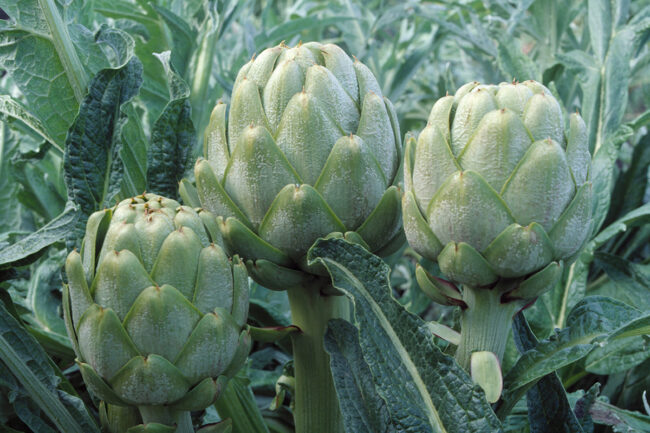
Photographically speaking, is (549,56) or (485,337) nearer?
(485,337)

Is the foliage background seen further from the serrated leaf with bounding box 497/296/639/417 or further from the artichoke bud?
the artichoke bud

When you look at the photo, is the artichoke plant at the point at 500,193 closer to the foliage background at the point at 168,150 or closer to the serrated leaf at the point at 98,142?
the foliage background at the point at 168,150

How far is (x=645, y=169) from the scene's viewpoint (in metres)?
1.03

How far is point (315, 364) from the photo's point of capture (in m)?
0.56

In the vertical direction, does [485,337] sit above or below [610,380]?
above

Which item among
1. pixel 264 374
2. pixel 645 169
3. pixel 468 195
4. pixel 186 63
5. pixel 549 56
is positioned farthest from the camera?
pixel 549 56

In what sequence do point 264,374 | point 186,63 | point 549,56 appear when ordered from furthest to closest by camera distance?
point 549,56, point 186,63, point 264,374

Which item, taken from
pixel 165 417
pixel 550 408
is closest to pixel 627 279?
pixel 550 408

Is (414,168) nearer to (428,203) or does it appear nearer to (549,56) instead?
(428,203)

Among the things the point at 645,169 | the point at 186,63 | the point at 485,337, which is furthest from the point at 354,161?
the point at 645,169

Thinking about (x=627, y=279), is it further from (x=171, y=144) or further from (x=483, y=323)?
(x=171, y=144)

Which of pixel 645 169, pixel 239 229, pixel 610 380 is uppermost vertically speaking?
pixel 239 229

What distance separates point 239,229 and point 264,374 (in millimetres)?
349

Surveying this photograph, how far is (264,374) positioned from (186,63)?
42 cm
